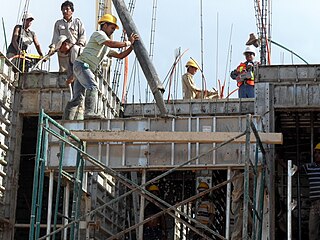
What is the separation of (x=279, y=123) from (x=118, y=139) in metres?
6.30

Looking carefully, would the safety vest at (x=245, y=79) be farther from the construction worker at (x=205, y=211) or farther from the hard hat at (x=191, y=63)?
the construction worker at (x=205, y=211)

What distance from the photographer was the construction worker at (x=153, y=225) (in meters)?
20.2

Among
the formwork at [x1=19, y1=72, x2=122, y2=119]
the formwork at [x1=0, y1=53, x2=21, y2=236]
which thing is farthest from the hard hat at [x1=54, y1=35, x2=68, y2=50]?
the formwork at [x1=0, y1=53, x2=21, y2=236]

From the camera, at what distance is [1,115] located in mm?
20016

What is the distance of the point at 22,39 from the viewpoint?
72.0ft

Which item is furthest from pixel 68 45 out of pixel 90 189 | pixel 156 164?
pixel 156 164

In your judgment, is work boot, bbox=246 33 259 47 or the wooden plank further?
work boot, bbox=246 33 259 47

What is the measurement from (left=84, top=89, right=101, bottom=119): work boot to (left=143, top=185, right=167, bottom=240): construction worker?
303 cm

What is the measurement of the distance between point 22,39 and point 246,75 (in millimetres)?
5456

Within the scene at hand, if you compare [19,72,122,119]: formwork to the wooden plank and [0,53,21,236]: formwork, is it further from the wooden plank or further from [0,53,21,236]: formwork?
the wooden plank

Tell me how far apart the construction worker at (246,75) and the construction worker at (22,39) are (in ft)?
15.9

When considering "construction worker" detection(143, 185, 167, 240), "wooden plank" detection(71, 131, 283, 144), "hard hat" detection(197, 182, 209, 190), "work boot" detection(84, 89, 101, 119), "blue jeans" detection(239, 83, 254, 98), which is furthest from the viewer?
"blue jeans" detection(239, 83, 254, 98)

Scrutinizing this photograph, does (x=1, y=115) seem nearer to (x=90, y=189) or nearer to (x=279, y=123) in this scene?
(x=90, y=189)

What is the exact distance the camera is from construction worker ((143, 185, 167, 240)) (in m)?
20.2
